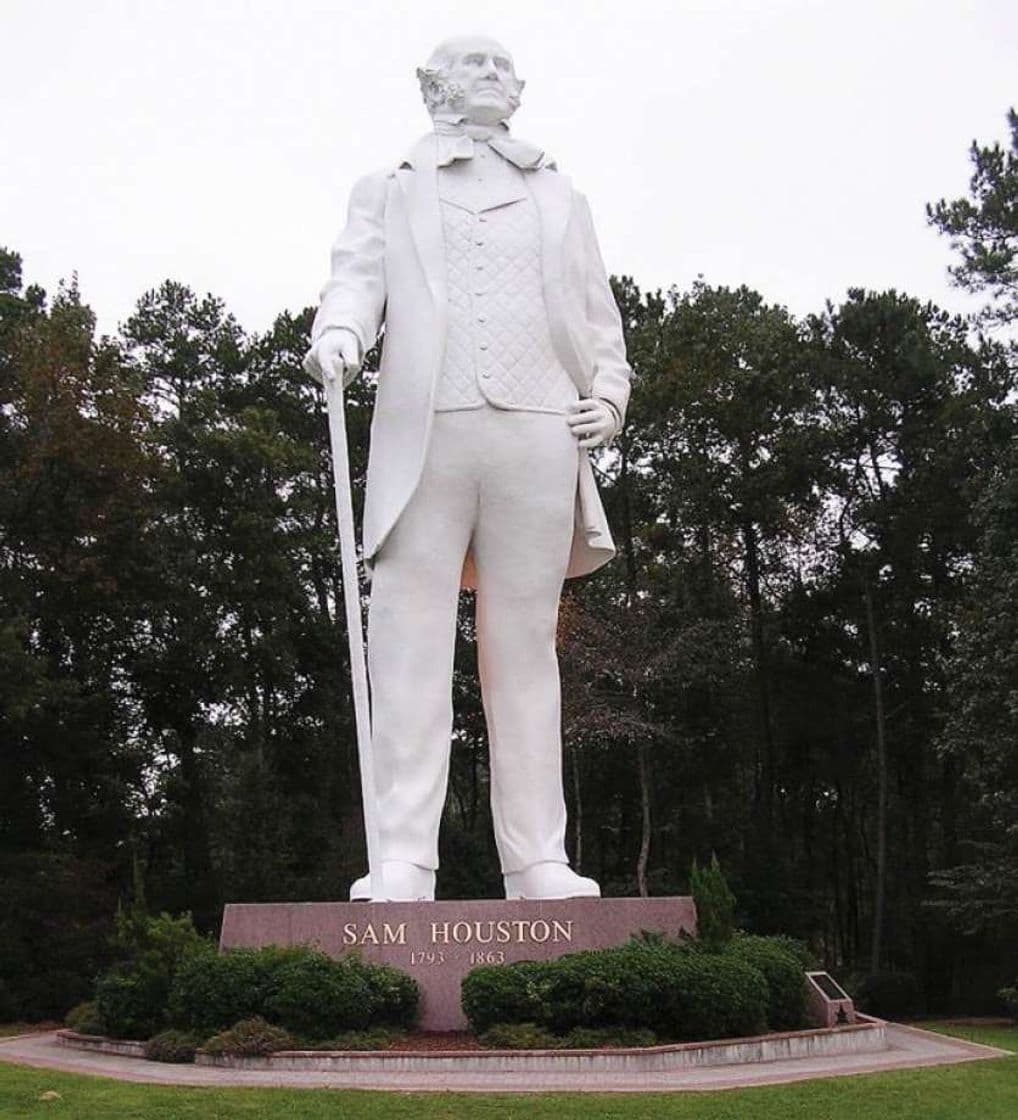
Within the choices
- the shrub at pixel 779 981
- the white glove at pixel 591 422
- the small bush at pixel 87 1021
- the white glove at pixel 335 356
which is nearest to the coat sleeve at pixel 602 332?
the white glove at pixel 591 422

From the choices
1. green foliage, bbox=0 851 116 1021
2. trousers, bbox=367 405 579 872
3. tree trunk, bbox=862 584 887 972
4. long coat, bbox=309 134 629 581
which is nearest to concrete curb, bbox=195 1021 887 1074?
trousers, bbox=367 405 579 872

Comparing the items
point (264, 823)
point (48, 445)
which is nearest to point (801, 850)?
point (264, 823)

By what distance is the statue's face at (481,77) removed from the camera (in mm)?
10859

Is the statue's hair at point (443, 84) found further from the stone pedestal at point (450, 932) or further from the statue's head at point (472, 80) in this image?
the stone pedestal at point (450, 932)

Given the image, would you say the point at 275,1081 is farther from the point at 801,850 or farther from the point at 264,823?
the point at 801,850

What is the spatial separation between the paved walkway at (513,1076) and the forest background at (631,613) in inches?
475

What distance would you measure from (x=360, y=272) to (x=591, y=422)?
1789 millimetres

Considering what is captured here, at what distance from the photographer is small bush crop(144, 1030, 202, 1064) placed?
890 cm

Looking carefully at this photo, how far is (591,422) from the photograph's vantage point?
10641mm

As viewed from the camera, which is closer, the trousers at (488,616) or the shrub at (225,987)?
the shrub at (225,987)

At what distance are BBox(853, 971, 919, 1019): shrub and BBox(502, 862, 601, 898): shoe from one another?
14650 millimetres

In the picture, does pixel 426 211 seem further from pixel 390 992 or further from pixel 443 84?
pixel 390 992

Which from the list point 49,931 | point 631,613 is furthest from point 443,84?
point 631,613

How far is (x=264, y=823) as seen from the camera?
24734 millimetres
